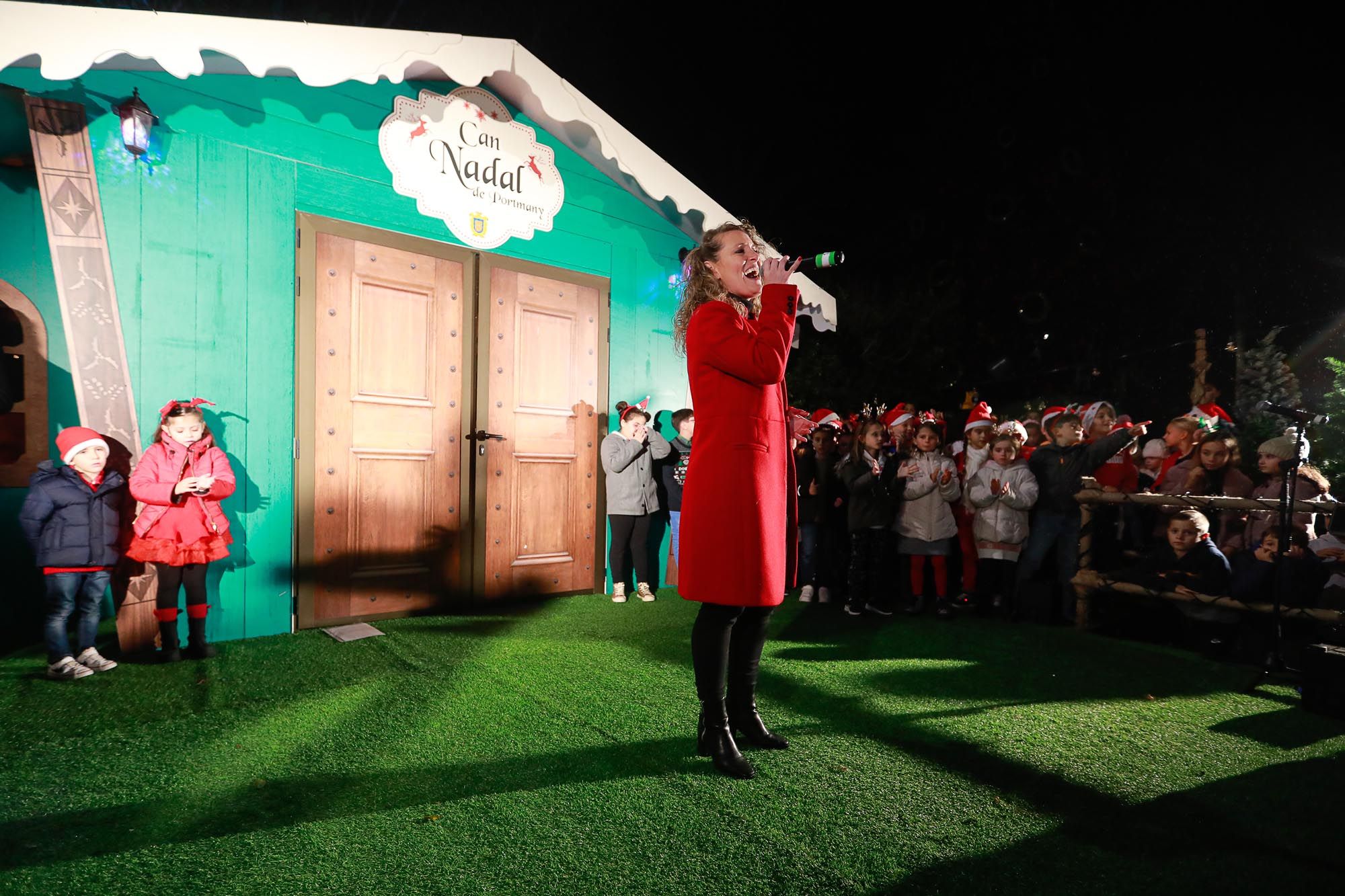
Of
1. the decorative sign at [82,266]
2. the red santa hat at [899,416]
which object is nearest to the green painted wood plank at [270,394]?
the decorative sign at [82,266]

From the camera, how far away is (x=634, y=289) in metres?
6.62

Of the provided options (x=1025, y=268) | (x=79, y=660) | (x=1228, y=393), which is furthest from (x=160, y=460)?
(x=1025, y=268)

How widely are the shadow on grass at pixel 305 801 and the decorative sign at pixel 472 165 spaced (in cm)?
416

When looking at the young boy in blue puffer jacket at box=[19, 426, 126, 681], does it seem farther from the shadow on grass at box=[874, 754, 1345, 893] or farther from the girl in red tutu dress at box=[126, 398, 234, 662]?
the shadow on grass at box=[874, 754, 1345, 893]

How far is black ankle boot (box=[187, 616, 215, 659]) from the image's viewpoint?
4.02m

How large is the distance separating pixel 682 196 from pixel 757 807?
521cm

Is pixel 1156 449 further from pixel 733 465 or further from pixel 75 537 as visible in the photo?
pixel 75 537

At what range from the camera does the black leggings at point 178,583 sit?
3.96 metres

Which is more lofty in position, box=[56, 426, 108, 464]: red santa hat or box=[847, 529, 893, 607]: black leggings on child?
box=[56, 426, 108, 464]: red santa hat

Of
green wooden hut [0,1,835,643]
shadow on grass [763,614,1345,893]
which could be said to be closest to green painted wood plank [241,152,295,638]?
green wooden hut [0,1,835,643]

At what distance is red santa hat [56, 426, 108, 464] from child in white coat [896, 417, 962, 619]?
5.34 m

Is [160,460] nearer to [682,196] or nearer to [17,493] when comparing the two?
[17,493]

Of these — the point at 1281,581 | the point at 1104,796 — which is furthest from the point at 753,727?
the point at 1281,581

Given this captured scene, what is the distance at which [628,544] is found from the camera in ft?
20.5
